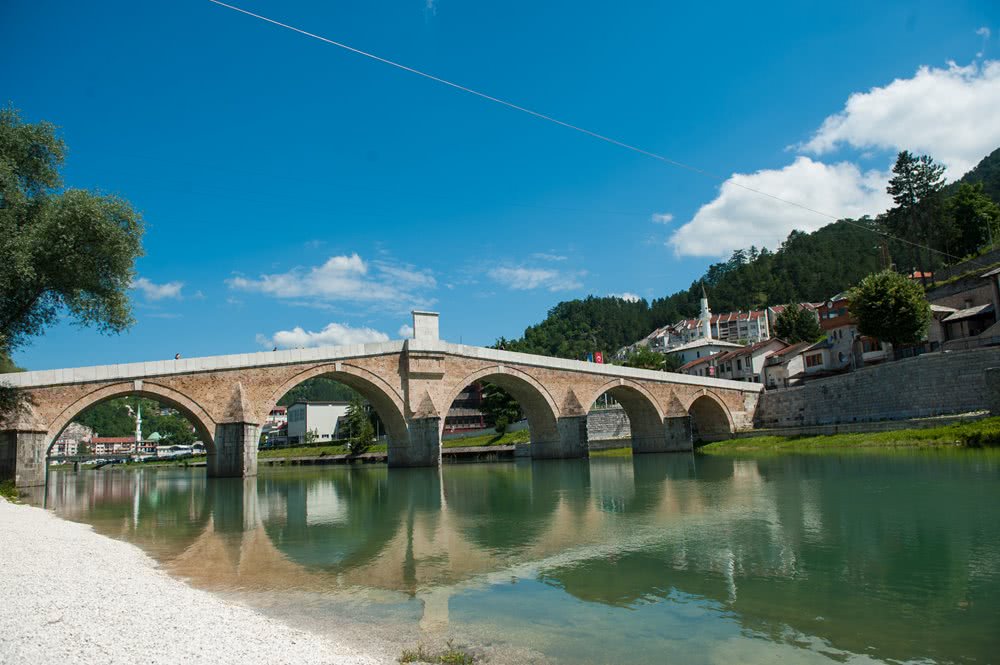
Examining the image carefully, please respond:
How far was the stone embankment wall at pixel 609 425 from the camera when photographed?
35656 millimetres

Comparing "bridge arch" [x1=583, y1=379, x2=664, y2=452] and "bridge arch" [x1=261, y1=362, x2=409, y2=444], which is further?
"bridge arch" [x1=583, y1=379, x2=664, y2=452]

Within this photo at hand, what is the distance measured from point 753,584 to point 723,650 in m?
1.68

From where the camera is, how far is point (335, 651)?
3.80m

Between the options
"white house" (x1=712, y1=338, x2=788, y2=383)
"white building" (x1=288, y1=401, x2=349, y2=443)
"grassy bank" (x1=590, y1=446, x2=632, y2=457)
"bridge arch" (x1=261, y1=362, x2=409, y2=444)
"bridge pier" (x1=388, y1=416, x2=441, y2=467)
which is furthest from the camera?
"white building" (x1=288, y1=401, x2=349, y2=443)

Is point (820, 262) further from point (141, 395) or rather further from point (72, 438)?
point (72, 438)

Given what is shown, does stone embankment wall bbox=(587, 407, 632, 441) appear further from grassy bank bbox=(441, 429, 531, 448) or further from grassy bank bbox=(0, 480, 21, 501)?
grassy bank bbox=(0, 480, 21, 501)

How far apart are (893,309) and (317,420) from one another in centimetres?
4717

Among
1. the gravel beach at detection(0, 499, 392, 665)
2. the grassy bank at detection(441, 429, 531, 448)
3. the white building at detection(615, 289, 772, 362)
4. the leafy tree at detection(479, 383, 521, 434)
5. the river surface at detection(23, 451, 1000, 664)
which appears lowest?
the grassy bank at detection(441, 429, 531, 448)

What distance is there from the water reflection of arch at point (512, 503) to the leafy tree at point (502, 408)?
1759 cm

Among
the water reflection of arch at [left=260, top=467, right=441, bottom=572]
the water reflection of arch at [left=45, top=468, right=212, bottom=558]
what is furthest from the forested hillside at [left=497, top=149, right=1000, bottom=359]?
the water reflection of arch at [left=45, top=468, right=212, bottom=558]

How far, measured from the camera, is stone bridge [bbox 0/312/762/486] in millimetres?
16984

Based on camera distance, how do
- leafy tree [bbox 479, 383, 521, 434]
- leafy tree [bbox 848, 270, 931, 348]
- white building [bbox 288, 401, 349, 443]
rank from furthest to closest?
1. white building [bbox 288, 401, 349, 443]
2. leafy tree [bbox 479, 383, 521, 434]
3. leafy tree [bbox 848, 270, 931, 348]

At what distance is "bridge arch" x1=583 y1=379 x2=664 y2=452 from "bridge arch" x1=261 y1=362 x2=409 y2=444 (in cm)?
880

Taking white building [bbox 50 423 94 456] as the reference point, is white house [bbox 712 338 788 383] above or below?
above
